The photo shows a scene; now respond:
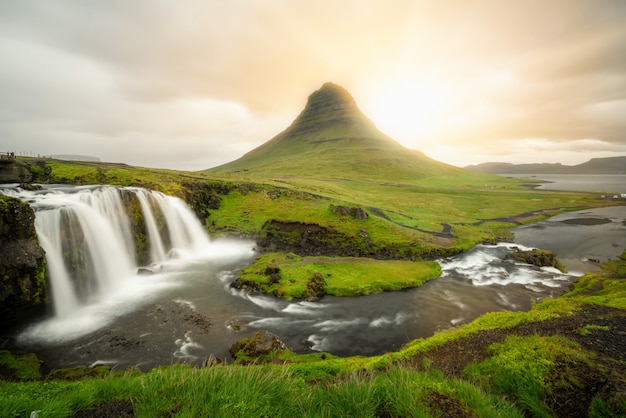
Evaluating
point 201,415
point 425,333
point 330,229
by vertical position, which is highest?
point 201,415

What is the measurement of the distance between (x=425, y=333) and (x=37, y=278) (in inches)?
1244

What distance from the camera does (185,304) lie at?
24.7 metres

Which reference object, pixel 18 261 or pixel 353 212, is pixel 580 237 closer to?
pixel 353 212

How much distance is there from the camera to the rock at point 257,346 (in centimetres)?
1748

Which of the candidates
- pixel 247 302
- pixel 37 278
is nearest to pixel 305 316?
pixel 247 302

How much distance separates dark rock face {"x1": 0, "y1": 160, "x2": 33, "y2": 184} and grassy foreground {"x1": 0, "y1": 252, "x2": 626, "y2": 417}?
32723 mm

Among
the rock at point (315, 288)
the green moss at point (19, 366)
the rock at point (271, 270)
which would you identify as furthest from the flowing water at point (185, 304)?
the rock at point (271, 270)

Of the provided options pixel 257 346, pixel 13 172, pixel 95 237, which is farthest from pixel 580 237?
pixel 13 172

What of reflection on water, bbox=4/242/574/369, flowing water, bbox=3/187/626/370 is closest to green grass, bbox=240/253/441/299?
reflection on water, bbox=4/242/574/369

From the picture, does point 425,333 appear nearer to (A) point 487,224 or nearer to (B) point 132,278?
(B) point 132,278

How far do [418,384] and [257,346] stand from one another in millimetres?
13314

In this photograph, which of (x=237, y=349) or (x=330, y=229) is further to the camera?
(x=330, y=229)

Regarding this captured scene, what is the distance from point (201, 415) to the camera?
4.69 metres

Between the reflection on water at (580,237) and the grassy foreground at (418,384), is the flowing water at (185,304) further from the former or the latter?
the reflection on water at (580,237)
